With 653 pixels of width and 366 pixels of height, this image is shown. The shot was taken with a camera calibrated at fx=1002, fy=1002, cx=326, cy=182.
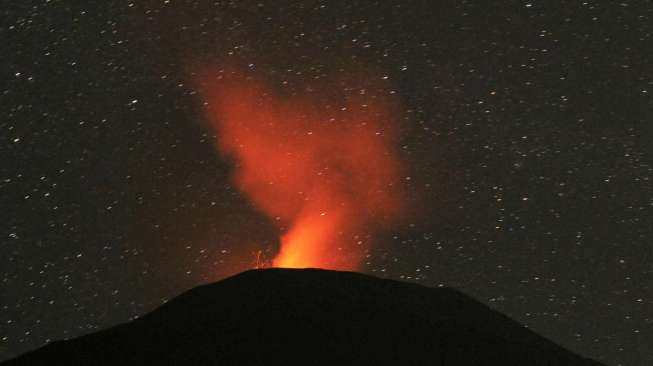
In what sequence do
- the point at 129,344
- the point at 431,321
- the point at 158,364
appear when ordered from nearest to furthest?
the point at 158,364 → the point at 129,344 → the point at 431,321

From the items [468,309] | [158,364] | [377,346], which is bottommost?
[468,309]

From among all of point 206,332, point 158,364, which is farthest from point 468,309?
point 158,364

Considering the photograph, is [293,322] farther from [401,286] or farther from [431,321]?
[401,286]

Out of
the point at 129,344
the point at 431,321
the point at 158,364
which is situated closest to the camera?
the point at 158,364

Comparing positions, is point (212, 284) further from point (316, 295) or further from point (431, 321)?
point (431, 321)

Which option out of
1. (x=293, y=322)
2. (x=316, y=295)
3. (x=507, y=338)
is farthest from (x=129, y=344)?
(x=507, y=338)

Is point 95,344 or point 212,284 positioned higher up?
point 95,344

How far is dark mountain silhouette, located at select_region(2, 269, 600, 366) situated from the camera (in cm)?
980

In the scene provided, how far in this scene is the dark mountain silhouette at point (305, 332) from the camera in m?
9.80

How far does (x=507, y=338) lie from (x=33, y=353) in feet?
17.3

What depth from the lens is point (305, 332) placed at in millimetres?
10312

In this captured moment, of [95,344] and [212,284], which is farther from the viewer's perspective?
[212,284]

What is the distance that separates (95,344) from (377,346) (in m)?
2.89

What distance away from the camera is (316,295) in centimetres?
1175
